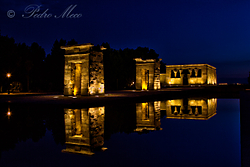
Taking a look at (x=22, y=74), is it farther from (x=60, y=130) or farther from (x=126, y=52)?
(x=60, y=130)

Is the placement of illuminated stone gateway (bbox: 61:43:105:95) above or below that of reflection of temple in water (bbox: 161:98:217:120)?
above

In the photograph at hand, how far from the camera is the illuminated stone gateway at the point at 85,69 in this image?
17.7 meters

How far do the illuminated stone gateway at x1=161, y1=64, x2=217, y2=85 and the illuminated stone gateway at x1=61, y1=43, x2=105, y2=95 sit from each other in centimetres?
3743

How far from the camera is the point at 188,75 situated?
173 ft

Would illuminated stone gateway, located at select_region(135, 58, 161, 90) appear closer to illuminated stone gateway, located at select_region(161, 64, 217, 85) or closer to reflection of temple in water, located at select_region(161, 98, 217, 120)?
reflection of temple in water, located at select_region(161, 98, 217, 120)

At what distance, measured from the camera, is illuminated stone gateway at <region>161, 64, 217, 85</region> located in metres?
51.7

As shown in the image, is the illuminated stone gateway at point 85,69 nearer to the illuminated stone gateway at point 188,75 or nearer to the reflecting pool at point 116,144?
the reflecting pool at point 116,144

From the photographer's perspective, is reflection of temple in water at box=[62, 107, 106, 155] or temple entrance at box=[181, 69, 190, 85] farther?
temple entrance at box=[181, 69, 190, 85]

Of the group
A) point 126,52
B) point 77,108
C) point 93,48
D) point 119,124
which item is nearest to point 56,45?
point 126,52

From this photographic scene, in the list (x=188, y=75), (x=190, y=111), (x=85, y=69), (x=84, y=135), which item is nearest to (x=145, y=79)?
(x=85, y=69)

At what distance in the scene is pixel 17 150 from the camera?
446 centimetres

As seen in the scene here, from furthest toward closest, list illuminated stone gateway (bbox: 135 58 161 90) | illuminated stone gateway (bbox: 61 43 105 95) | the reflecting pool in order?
illuminated stone gateway (bbox: 135 58 161 90)
illuminated stone gateway (bbox: 61 43 105 95)
the reflecting pool

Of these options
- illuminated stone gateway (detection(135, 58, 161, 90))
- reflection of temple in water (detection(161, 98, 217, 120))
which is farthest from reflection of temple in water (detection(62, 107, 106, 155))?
illuminated stone gateway (detection(135, 58, 161, 90))

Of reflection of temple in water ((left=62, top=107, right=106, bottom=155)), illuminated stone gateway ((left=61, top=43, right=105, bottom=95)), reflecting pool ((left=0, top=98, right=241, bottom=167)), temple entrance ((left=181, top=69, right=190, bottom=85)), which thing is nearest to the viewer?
reflecting pool ((left=0, top=98, right=241, bottom=167))
